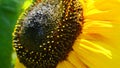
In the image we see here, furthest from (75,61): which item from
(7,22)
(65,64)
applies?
(7,22)

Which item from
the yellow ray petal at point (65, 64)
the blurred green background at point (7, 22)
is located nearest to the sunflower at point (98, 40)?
the yellow ray petal at point (65, 64)

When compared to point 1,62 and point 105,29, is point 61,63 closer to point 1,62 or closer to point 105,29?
point 105,29

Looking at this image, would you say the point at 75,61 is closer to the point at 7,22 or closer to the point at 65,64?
the point at 65,64

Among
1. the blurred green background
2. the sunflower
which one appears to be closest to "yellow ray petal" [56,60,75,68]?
the sunflower

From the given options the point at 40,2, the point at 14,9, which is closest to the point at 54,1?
the point at 40,2

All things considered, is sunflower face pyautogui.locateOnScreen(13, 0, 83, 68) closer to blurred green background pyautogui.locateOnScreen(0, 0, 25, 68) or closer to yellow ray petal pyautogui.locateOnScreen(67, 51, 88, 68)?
yellow ray petal pyautogui.locateOnScreen(67, 51, 88, 68)

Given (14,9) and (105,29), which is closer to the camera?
(105,29)
